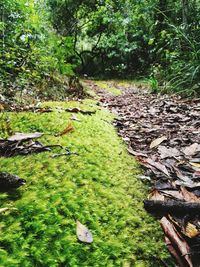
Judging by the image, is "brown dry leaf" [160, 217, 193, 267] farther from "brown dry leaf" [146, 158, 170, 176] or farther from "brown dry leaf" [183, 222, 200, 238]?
"brown dry leaf" [146, 158, 170, 176]

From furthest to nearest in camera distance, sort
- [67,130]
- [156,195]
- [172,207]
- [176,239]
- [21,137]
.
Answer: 1. [67,130]
2. [21,137]
3. [156,195]
4. [172,207]
5. [176,239]

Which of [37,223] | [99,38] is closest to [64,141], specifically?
[37,223]

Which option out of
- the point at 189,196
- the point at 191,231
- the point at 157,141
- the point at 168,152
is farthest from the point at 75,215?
the point at 157,141

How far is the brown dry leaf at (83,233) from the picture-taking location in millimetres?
944

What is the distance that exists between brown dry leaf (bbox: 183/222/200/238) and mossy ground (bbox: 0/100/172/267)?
12 centimetres

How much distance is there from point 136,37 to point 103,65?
2528 mm

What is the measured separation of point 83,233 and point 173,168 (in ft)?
3.45

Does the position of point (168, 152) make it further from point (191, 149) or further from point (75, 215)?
point (75, 215)

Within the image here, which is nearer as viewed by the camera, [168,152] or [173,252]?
A: [173,252]

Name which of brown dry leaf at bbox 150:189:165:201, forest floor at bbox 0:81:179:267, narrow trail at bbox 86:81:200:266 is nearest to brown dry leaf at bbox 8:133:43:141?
forest floor at bbox 0:81:179:267

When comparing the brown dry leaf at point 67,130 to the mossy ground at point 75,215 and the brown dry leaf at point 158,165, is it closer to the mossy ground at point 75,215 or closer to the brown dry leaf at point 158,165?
the mossy ground at point 75,215

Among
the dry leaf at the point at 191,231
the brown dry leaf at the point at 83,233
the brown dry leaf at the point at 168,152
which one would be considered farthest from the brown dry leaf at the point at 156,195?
the brown dry leaf at the point at 168,152

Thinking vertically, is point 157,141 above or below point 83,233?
below

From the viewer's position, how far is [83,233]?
0.97m
